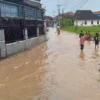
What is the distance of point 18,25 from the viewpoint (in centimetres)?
2778

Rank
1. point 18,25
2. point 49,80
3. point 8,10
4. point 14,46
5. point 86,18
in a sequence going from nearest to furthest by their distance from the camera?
point 49,80, point 8,10, point 14,46, point 18,25, point 86,18

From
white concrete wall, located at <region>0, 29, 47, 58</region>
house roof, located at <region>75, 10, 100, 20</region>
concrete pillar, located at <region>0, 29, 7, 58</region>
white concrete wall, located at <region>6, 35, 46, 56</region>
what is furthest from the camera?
house roof, located at <region>75, 10, 100, 20</region>

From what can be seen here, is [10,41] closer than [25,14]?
Yes

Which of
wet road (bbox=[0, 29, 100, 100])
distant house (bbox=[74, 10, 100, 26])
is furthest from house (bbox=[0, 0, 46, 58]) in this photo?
distant house (bbox=[74, 10, 100, 26])

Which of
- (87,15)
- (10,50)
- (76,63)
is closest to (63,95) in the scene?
(76,63)

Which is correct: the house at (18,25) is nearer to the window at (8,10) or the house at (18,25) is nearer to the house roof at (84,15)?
the window at (8,10)

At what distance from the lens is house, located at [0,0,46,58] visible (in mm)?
23630

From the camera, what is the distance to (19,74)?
1689 cm

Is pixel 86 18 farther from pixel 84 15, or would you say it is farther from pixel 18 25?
pixel 18 25

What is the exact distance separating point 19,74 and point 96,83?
483 cm

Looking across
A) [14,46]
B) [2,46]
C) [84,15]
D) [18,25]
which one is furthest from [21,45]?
[84,15]

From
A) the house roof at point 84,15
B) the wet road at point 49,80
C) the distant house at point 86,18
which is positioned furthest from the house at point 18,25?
the house roof at point 84,15

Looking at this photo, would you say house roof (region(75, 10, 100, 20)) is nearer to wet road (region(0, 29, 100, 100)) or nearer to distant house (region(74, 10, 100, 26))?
distant house (region(74, 10, 100, 26))

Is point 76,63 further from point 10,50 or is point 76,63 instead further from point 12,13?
point 12,13
